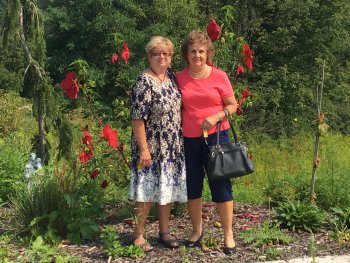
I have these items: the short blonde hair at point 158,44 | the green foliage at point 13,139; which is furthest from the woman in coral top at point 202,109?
the green foliage at point 13,139

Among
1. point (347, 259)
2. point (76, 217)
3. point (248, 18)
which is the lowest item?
point (347, 259)

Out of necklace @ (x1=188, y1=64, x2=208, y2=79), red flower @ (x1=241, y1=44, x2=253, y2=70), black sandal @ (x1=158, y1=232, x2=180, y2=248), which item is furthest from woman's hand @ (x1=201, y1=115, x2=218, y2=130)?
red flower @ (x1=241, y1=44, x2=253, y2=70)

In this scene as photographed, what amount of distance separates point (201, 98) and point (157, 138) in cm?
46

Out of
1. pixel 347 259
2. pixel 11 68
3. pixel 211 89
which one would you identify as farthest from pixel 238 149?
pixel 11 68

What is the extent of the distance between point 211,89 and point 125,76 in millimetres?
1386

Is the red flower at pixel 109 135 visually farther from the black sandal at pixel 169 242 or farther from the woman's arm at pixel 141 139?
the black sandal at pixel 169 242

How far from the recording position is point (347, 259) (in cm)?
369

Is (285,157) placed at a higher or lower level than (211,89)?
lower

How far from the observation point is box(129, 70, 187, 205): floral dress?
3.55 meters

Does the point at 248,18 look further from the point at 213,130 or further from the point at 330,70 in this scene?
the point at 213,130

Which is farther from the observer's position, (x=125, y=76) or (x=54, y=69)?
(x=54, y=69)

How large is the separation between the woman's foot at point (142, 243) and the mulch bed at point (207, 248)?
0.11ft

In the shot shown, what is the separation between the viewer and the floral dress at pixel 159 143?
3.55 meters

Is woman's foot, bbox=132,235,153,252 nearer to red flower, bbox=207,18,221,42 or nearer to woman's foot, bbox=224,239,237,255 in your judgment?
woman's foot, bbox=224,239,237,255
